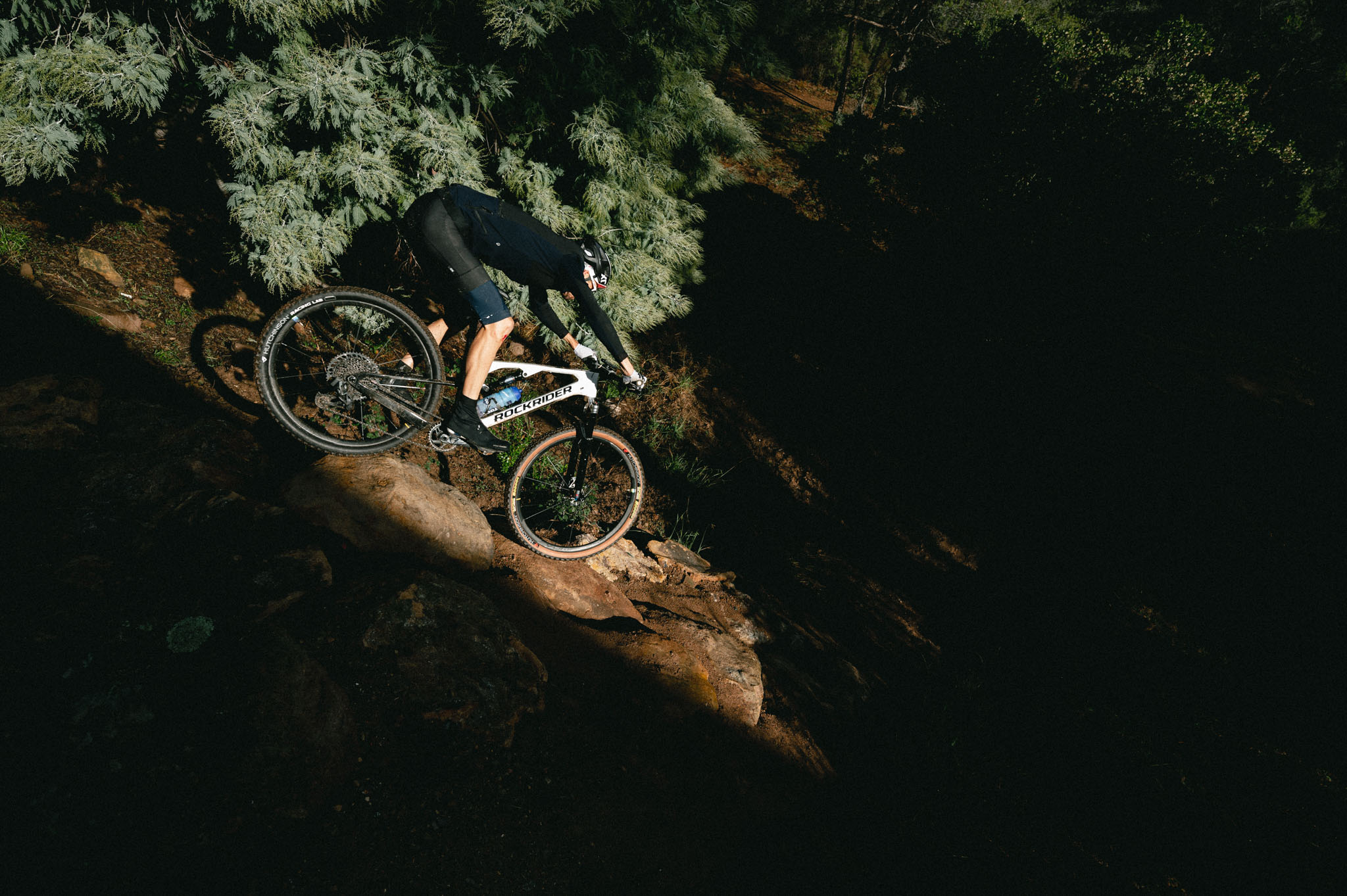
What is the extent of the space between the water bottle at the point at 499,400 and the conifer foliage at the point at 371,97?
1.24 meters

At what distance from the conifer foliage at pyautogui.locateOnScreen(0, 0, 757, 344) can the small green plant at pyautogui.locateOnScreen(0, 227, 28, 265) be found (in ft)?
1.66

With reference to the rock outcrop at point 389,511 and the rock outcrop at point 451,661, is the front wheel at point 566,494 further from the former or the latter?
the rock outcrop at point 451,661

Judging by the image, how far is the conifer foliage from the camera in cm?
325

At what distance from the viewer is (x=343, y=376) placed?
11.7 ft

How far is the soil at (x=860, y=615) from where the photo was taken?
1.99 meters

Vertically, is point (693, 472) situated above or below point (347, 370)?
below

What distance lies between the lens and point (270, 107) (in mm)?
3535

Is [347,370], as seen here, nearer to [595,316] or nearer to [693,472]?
[595,316]

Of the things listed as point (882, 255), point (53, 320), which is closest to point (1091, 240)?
point (882, 255)

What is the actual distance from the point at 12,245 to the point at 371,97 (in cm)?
281

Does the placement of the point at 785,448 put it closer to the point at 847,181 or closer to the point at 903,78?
the point at 847,181

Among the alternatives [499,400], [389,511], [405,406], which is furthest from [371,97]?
[389,511]

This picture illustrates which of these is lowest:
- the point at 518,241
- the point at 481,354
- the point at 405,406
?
the point at 405,406

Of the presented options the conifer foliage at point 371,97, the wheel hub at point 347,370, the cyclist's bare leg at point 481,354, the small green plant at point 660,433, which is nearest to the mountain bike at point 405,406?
the wheel hub at point 347,370
